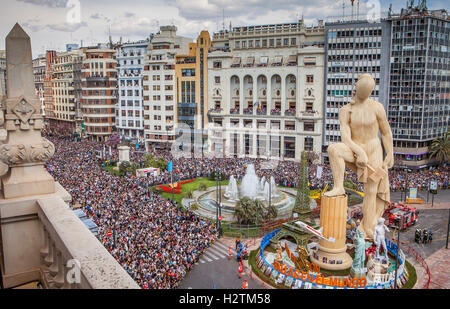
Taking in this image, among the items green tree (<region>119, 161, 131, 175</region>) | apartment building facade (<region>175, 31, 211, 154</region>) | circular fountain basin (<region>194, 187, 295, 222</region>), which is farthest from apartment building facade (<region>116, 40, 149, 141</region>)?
circular fountain basin (<region>194, 187, 295, 222</region>)

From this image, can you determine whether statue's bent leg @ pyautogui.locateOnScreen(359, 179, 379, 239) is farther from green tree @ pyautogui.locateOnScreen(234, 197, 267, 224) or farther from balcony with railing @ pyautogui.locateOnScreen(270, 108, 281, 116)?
balcony with railing @ pyautogui.locateOnScreen(270, 108, 281, 116)

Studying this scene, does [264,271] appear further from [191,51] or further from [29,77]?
[191,51]

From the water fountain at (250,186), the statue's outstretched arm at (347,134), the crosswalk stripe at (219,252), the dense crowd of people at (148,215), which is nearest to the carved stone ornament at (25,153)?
the dense crowd of people at (148,215)

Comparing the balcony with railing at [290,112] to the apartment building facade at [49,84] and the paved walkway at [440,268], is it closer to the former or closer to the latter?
the paved walkway at [440,268]

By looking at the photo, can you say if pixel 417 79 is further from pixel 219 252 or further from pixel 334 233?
pixel 219 252

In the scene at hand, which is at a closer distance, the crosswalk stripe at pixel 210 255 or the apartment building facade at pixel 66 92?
the crosswalk stripe at pixel 210 255
